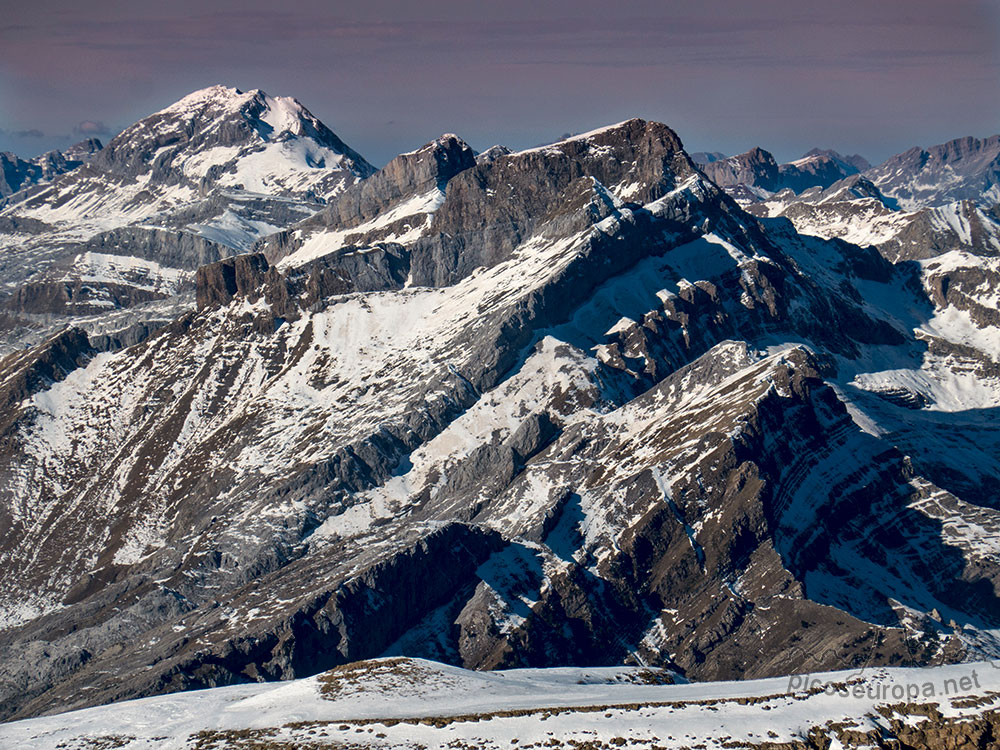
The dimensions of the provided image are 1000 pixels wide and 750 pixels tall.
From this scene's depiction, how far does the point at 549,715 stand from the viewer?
102m

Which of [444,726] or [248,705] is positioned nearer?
[444,726]

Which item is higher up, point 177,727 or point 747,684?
point 177,727

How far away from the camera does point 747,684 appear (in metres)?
116

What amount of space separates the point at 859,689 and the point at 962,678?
9473mm

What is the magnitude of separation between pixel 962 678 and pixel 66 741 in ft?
295

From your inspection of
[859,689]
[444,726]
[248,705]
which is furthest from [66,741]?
[859,689]

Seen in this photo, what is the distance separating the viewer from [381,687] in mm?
123125

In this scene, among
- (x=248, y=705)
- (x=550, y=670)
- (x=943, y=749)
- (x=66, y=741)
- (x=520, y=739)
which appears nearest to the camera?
(x=943, y=749)

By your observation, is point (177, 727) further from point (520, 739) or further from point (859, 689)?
point (859, 689)

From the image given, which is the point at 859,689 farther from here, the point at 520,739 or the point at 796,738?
the point at 520,739

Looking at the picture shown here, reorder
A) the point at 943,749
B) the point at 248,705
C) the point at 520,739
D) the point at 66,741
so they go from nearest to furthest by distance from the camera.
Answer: the point at 943,749 → the point at 520,739 → the point at 66,741 → the point at 248,705

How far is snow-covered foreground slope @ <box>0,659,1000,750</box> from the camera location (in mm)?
92625

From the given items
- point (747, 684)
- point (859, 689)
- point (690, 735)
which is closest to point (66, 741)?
point (690, 735)

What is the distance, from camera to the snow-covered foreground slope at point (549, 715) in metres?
92.6
